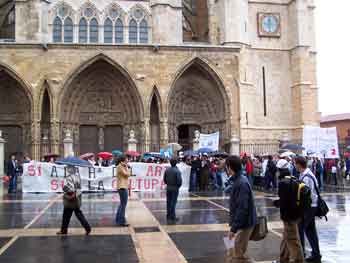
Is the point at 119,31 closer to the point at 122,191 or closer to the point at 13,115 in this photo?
the point at 13,115

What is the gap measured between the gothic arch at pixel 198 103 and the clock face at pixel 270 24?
6.04 meters

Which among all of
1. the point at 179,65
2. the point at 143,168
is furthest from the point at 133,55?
the point at 143,168

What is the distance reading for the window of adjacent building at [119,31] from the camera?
28.7 metres

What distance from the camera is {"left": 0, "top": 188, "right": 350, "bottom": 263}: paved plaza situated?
6469mm

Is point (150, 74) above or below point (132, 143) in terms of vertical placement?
above

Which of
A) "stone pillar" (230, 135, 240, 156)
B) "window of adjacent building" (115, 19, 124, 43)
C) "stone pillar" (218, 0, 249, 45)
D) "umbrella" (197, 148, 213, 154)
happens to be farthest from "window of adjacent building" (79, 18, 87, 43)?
"umbrella" (197, 148, 213, 154)

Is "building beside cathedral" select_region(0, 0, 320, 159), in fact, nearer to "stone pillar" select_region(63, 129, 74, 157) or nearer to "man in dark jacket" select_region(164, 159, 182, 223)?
"stone pillar" select_region(63, 129, 74, 157)

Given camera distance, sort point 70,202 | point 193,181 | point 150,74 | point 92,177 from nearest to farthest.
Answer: point 70,202
point 92,177
point 193,181
point 150,74

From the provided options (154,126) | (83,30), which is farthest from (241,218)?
(83,30)

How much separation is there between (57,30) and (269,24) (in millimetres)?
14075

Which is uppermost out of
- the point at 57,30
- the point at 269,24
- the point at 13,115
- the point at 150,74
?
the point at 269,24

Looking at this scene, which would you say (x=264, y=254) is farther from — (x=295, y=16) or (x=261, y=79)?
(x=295, y=16)

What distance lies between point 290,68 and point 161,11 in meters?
9.48

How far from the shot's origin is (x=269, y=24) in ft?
98.5
